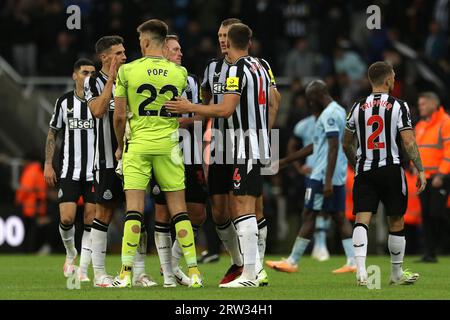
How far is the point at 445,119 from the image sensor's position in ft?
53.1

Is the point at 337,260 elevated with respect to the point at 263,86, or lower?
lower

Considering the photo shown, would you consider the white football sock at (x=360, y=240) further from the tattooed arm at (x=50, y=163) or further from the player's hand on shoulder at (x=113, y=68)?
the tattooed arm at (x=50, y=163)

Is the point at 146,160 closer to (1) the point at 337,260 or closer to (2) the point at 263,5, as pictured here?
(1) the point at 337,260

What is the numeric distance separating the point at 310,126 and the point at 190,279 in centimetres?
684

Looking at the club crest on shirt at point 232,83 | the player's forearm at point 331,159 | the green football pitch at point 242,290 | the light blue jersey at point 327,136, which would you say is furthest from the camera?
the light blue jersey at point 327,136

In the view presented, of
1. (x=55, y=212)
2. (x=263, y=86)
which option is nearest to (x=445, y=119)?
(x=263, y=86)

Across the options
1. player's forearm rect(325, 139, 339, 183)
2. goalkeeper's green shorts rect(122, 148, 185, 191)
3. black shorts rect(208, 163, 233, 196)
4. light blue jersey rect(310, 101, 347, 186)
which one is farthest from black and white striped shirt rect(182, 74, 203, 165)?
light blue jersey rect(310, 101, 347, 186)

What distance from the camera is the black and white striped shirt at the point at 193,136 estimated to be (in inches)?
459

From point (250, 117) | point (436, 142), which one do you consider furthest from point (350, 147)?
point (436, 142)

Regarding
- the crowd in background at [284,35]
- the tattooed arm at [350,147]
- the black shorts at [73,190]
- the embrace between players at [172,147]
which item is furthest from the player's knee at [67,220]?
the crowd in background at [284,35]

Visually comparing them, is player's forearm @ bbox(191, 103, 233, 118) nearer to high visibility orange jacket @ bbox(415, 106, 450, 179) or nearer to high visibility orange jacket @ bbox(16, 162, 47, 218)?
high visibility orange jacket @ bbox(415, 106, 450, 179)

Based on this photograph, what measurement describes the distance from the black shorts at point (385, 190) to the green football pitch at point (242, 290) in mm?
751

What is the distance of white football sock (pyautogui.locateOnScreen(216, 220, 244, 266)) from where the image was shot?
11.5m

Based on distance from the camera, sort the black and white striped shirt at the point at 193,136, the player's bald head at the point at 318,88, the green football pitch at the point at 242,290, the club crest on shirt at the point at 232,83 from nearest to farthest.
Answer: the green football pitch at the point at 242,290 < the club crest on shirt at the point at 232,83 < the black and white striped shirt at the point at 193,136 < the player's bald head at the point at 318,88
